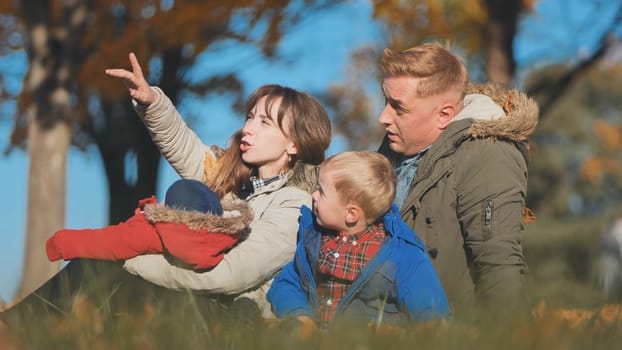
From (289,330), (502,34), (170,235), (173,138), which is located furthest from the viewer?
(502,34)

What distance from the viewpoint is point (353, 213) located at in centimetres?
347

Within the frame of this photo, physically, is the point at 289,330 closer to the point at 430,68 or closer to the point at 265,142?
A: the point at 265,142

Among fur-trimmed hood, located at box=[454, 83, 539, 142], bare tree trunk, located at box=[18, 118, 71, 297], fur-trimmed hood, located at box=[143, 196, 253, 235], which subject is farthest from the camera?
bare tree trunk, located at box=[18, 118, 71, 297]

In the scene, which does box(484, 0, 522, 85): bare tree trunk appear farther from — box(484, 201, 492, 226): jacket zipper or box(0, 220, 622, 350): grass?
box(0, 220, 622, 350): grass

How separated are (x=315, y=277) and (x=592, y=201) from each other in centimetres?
3481

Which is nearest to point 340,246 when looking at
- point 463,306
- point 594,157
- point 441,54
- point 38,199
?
point 463,306

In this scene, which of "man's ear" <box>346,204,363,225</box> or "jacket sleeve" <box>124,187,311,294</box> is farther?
"man's ear" <box>346,204,363,225</box>

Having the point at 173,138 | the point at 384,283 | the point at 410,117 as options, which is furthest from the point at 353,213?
the point at 173,138

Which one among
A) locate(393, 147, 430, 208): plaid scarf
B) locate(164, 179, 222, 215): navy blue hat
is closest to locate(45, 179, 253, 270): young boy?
locate(164, 179, 222, 215): navy blue hat

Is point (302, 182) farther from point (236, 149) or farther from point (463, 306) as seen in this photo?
point (463, 306)

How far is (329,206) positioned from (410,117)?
33.2 inches

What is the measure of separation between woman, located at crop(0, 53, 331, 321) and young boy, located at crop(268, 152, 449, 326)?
0.46 feet

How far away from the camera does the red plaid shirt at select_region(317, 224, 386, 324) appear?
345cm

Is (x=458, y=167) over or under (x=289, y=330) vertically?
over
